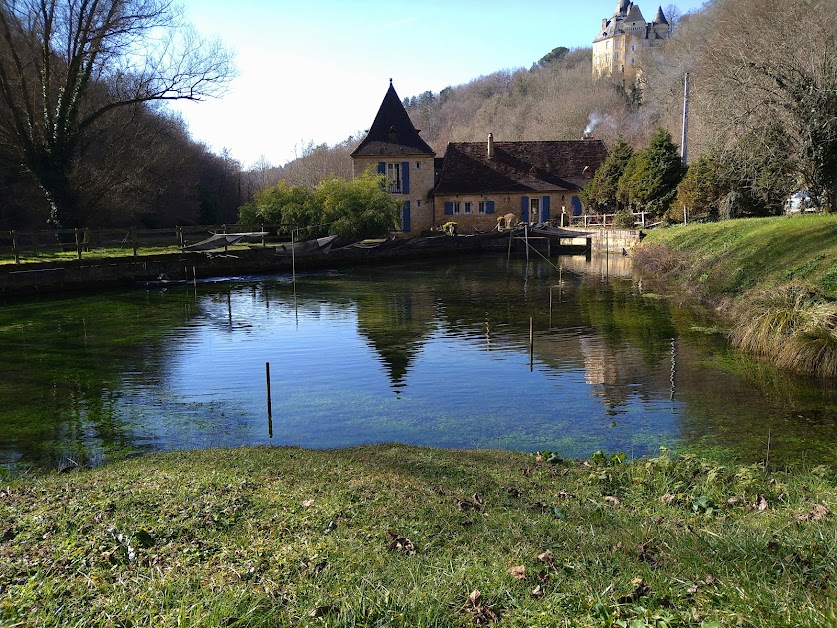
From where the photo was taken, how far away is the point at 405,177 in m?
50.9

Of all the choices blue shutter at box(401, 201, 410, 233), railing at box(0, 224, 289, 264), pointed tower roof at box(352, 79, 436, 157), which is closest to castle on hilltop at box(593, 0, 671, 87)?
pointed tower roof at box(352, 79, 436, 157)

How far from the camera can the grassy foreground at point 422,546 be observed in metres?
3.77

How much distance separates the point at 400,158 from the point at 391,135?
1854mm

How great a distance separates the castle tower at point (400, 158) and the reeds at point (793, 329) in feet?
124

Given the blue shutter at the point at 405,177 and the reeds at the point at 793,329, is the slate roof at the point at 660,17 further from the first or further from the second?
the reeds at the point at 793,329

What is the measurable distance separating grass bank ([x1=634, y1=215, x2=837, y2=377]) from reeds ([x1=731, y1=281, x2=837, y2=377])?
0.6 inches

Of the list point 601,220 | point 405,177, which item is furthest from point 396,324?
point 405,177

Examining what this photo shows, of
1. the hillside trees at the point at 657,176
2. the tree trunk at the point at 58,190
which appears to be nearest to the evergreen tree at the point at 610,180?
the hillside trees at the point at 657,176

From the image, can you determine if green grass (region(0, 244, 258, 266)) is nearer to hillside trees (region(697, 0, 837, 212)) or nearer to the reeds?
hillside trees (region(697, 0, 837, 212))

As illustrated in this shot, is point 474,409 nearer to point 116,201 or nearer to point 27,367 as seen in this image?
point 27,367

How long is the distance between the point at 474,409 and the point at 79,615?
289 inches

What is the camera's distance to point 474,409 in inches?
419

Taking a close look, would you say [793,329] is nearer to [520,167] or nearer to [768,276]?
[768,276]

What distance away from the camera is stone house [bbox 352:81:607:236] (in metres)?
50.6
